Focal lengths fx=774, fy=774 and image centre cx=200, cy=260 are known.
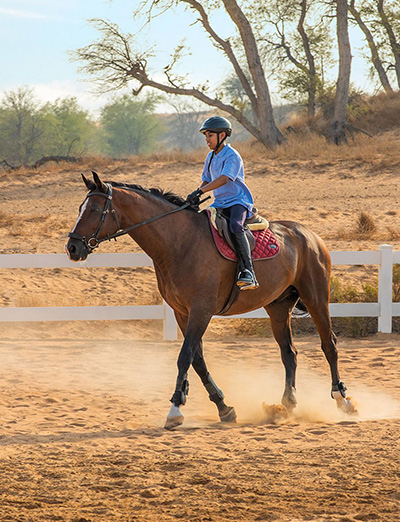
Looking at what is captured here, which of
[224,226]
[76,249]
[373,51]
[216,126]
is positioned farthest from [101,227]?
[373,51]

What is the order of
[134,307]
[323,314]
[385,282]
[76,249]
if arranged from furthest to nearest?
[385,282], [134,307], [323,314], [76,249]

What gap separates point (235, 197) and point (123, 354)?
14.4 feet

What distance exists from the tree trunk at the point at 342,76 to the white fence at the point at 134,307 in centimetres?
1859

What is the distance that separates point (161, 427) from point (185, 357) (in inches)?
29.5

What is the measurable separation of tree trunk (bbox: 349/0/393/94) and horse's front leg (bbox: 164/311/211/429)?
107 feet

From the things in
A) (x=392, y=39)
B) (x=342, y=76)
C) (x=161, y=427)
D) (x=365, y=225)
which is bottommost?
(x=161, y=427)

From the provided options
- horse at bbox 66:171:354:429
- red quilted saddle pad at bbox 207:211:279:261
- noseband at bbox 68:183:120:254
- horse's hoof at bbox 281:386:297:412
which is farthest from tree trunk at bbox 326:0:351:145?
noseband at bbox 68:183:120:254

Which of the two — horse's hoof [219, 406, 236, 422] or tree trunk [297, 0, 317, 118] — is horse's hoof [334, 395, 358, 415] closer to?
horse's hoof [219, 406, 236, 422]

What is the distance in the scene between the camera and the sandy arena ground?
502 centimetres

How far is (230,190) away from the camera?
293 inches

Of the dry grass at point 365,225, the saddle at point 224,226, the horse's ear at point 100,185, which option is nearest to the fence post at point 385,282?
the saddle at point 224,226

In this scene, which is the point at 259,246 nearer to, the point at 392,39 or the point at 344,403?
the point at 344,403

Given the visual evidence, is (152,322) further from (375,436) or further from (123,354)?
(375,436)

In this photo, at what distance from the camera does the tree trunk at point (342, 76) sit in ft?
99.8
